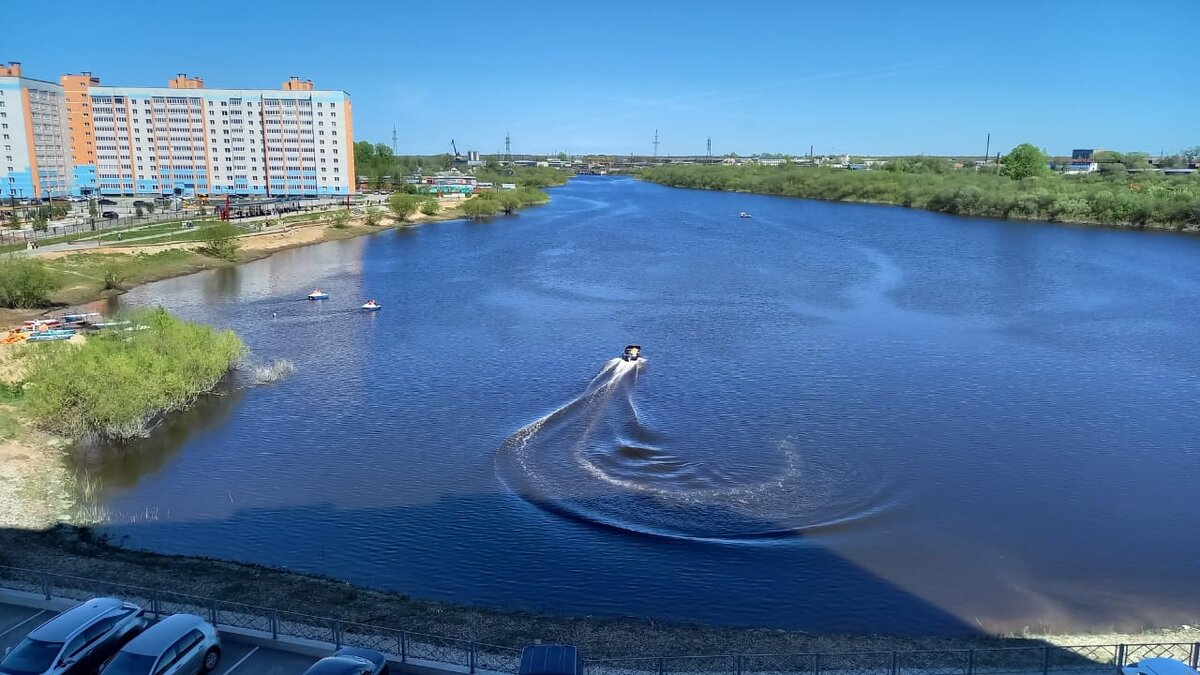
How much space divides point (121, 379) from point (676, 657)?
55.6ft

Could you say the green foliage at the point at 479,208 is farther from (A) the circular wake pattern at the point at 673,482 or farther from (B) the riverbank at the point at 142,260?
(A) the circular wake pattern at the point at 673,482

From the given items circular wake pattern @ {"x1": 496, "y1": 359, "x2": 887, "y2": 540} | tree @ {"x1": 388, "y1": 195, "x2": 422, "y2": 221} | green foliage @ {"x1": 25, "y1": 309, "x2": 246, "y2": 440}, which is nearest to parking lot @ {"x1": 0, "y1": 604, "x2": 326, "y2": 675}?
circular wake pattern @ {"x1": 496, "y1": 359, "x2": 887, "y2": 540}

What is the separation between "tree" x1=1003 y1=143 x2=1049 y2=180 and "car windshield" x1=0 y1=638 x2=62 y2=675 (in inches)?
4857

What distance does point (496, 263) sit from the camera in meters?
57.7

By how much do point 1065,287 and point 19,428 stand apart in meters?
47.7

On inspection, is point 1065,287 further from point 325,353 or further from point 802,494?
point 325,353

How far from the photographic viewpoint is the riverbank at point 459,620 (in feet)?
42.6

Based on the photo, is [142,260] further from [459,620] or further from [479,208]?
[479,208]

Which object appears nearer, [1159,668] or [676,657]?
[1159,668]

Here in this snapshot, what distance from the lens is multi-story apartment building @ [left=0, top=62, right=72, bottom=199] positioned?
264 ft

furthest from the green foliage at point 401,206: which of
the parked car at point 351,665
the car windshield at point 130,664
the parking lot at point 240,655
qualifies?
the car windshield at point 130,664

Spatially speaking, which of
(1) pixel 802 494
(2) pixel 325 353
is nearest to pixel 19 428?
(2) pixel 325 353

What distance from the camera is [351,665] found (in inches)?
391

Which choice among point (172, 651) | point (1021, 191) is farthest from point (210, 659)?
point (1021, 191)
